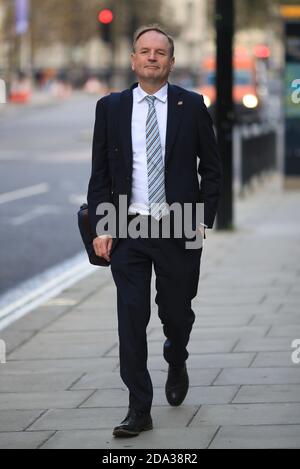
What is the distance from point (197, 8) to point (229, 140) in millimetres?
118749

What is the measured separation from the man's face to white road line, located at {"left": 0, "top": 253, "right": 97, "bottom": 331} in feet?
11.8

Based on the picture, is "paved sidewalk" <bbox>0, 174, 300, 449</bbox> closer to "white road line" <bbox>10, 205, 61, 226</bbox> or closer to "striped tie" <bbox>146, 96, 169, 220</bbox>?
"striped tie" <bbox>146, 96, 169, 220</bbox>

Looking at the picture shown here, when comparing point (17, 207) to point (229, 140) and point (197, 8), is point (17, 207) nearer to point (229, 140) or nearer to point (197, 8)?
point (229, 140)

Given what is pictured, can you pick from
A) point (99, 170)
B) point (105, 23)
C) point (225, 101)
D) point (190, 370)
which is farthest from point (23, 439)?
point (105, 23)

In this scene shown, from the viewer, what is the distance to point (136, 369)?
638 centimetres

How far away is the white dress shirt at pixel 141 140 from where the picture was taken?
20.8 feet

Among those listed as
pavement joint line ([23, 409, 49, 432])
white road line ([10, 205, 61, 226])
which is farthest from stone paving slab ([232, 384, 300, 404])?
white road line ([10, 205, 61, 226])

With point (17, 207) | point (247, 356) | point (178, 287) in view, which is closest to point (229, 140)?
point (17, 207)

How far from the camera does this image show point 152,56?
626 cm

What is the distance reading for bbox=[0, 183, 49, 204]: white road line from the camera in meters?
20.1

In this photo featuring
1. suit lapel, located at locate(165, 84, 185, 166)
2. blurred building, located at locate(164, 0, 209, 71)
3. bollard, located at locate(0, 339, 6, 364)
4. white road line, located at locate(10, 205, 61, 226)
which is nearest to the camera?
suit lapel, located at locate(165, 84, 185, 166)

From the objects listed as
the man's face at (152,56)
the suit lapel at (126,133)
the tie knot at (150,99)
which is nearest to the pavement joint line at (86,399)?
the suit lapel at (126,133)

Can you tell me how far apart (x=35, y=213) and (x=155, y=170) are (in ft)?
38.7

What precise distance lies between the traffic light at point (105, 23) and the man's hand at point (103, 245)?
86.2 ft
